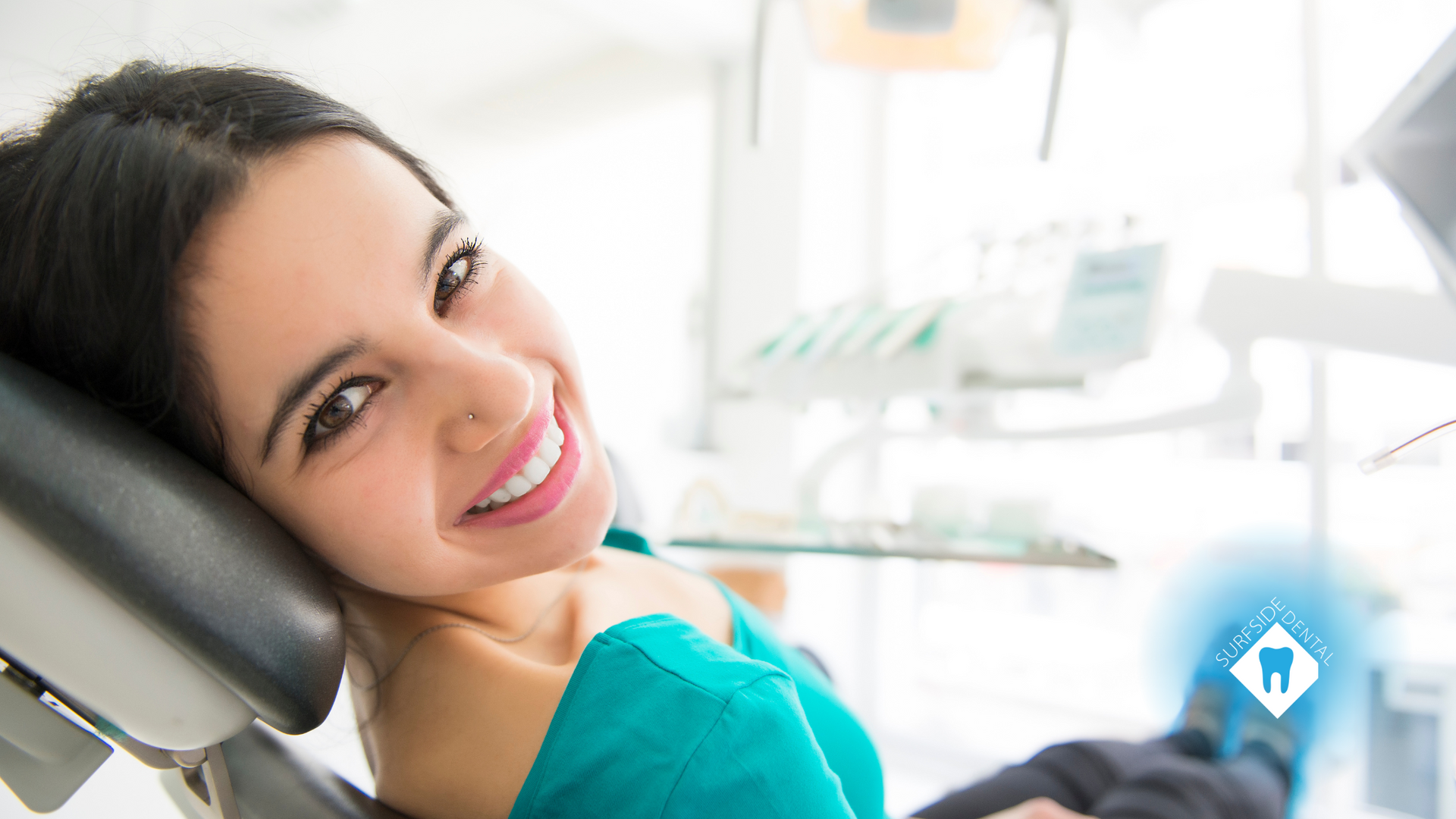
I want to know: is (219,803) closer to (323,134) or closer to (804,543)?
(323,134)

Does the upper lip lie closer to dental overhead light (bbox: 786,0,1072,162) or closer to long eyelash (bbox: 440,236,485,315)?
long eyelash (bbox: 440,236,485,315)

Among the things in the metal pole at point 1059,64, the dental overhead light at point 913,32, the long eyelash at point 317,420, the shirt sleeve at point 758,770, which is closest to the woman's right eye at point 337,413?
the long eyelash at point 317,420

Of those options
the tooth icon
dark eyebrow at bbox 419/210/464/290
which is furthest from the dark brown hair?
the tooth icon

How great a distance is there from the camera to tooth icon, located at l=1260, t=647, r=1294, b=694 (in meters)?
0.74

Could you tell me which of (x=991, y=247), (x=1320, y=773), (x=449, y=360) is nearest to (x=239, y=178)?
(x=449, y=360)

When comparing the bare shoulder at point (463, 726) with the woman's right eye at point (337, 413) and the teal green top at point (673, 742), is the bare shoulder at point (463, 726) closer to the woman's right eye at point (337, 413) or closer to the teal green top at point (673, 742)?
the teal green top at point (673, 742)

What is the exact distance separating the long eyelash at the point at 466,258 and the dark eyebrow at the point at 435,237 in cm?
2

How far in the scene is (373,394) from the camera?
0.56 m

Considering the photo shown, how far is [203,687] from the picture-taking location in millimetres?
458

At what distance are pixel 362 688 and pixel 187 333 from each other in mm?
390

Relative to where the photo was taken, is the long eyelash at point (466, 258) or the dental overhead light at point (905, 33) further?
the dental overhead light at point (905, 33)

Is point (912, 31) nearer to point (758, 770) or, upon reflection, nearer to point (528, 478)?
point (528, 478)

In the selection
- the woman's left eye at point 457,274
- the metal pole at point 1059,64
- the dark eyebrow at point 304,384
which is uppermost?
the metal pole at point 1059,64

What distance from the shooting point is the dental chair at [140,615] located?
0.41m
